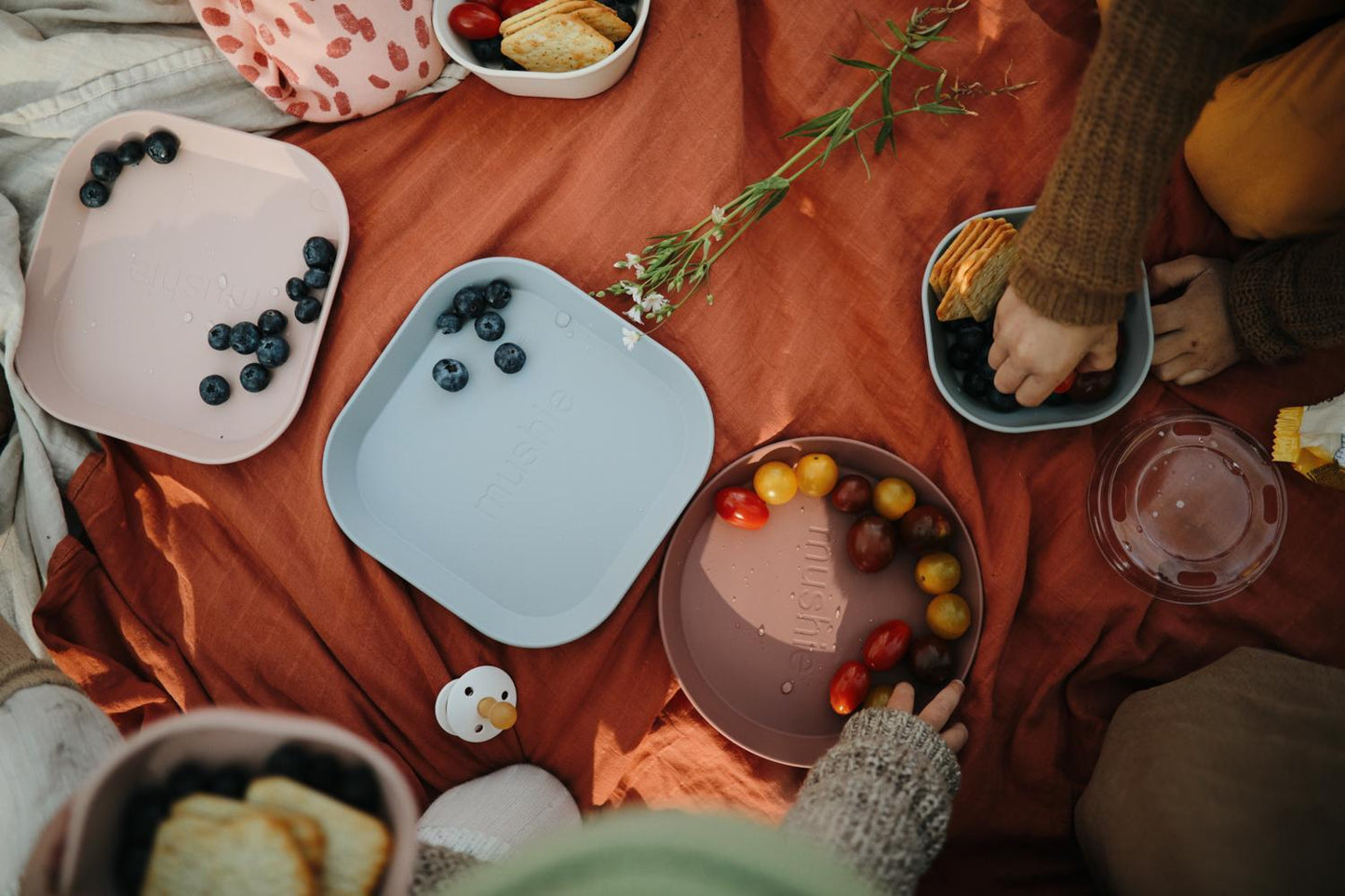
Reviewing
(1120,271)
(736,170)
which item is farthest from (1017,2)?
(1120,271)

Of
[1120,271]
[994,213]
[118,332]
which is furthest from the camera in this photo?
[118,332]

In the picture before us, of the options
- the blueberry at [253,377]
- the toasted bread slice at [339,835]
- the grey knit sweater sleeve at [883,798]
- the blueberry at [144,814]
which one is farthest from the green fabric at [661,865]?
the blueberry at [253,377]

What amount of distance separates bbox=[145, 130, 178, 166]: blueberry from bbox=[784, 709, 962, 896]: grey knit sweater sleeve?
105 centimetres

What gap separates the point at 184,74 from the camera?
1.07 metres

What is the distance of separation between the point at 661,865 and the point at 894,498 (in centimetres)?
62

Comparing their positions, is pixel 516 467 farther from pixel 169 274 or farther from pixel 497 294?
pixel 169 274

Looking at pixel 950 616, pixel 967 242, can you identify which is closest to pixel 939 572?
pixel 950 616

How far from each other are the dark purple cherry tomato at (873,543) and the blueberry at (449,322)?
0.53 m

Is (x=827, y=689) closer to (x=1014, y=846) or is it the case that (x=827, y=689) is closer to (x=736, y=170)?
(x=1014, y=846)

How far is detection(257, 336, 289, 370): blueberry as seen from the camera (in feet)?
3.24

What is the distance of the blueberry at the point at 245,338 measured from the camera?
0.99 meters

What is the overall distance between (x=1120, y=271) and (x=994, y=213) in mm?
259

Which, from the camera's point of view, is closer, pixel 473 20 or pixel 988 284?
pixel 988 284

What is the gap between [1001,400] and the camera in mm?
932
